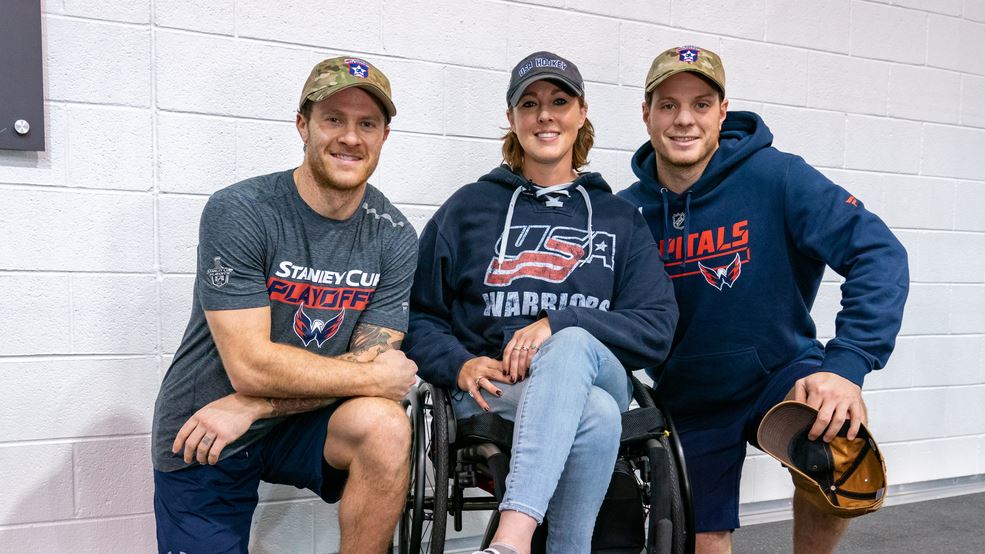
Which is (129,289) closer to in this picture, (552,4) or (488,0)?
(488,0)

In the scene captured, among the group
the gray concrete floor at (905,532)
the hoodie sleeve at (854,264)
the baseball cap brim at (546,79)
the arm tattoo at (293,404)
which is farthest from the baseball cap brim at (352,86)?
the gray concrete floor at (905,532)

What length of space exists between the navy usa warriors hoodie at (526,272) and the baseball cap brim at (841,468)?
338mm

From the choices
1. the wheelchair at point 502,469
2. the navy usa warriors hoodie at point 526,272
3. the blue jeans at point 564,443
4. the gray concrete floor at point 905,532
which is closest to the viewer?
the blue jeans at point 564,443

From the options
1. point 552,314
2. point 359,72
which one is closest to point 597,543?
point 552,314

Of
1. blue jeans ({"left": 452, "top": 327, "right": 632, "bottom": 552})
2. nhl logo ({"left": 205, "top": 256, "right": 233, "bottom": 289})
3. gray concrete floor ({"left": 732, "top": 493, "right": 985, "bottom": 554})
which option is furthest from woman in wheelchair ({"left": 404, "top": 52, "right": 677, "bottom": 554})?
gray concrete floor ({"left": 732, "top": 493, "right": 985, "bottom": 554})

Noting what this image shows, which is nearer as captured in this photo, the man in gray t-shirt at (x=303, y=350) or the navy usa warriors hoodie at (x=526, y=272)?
the man in gray t-shirt at (x=303, y=350)

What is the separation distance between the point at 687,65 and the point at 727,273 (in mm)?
545

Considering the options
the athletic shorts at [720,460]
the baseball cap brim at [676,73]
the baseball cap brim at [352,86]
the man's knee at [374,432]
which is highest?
the baseball cap brim at [676,73]

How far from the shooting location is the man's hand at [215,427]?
161 cm

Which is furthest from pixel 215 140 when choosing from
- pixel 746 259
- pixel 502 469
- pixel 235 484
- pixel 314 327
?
pixel 746 259

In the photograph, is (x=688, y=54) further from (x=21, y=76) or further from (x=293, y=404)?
(x=21, y=76)

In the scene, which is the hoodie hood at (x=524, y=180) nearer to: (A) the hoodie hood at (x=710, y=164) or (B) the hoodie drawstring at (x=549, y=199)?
(B) the hoodie drawstring at (x=549, y=199)

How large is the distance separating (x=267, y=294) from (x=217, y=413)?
0.27m

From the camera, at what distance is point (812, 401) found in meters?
1.71
